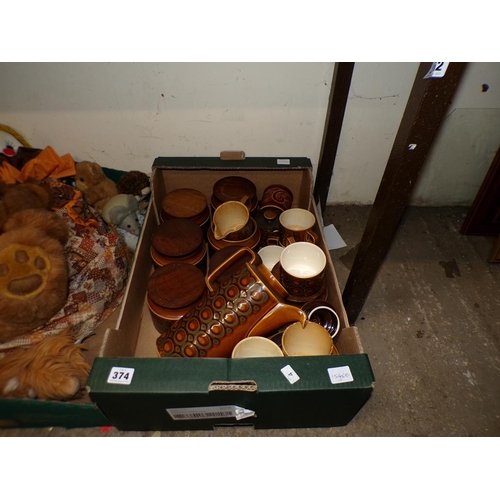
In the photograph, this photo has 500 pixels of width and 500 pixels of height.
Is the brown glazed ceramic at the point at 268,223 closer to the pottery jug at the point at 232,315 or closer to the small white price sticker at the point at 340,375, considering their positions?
the pottery jug at the point at 232,315

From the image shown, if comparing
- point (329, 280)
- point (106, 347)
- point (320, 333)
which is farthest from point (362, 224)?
point (106, 347)

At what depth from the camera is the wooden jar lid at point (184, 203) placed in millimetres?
1374

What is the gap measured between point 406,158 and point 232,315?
0.60 metres

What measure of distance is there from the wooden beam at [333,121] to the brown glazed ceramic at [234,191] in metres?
0.37

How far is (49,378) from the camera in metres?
1.04

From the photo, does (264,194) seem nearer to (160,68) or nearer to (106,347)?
(160,68)

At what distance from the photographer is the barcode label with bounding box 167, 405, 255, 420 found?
3.08ft

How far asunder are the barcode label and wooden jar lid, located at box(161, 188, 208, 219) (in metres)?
0.70

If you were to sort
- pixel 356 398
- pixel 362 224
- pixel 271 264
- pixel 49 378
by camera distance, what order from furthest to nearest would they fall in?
pixel 362 224
pixel 271 264
pixel 49 378
pixel 356 398

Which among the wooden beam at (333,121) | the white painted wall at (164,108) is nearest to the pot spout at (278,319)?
the wooden beam at (333,121)

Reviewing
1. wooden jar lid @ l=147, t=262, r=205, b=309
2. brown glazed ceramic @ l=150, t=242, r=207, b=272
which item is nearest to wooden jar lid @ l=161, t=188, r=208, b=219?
brown glazed ceramic @ l=150, t=242, r=207, b=272

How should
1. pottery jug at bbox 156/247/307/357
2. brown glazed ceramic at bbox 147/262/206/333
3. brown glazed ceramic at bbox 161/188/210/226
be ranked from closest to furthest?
1. pottery jug at bbox 156/247/307/357
2. brown glazed ceramic at bbox 147/262/206/333
3. brown glazed ceramic at bbox 161/188/210/226

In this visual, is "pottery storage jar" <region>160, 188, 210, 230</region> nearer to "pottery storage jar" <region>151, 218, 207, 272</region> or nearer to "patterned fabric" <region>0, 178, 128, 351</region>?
"pottery storage jar" <region>151, 218, 207, 272</region>

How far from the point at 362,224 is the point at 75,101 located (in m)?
1.48
